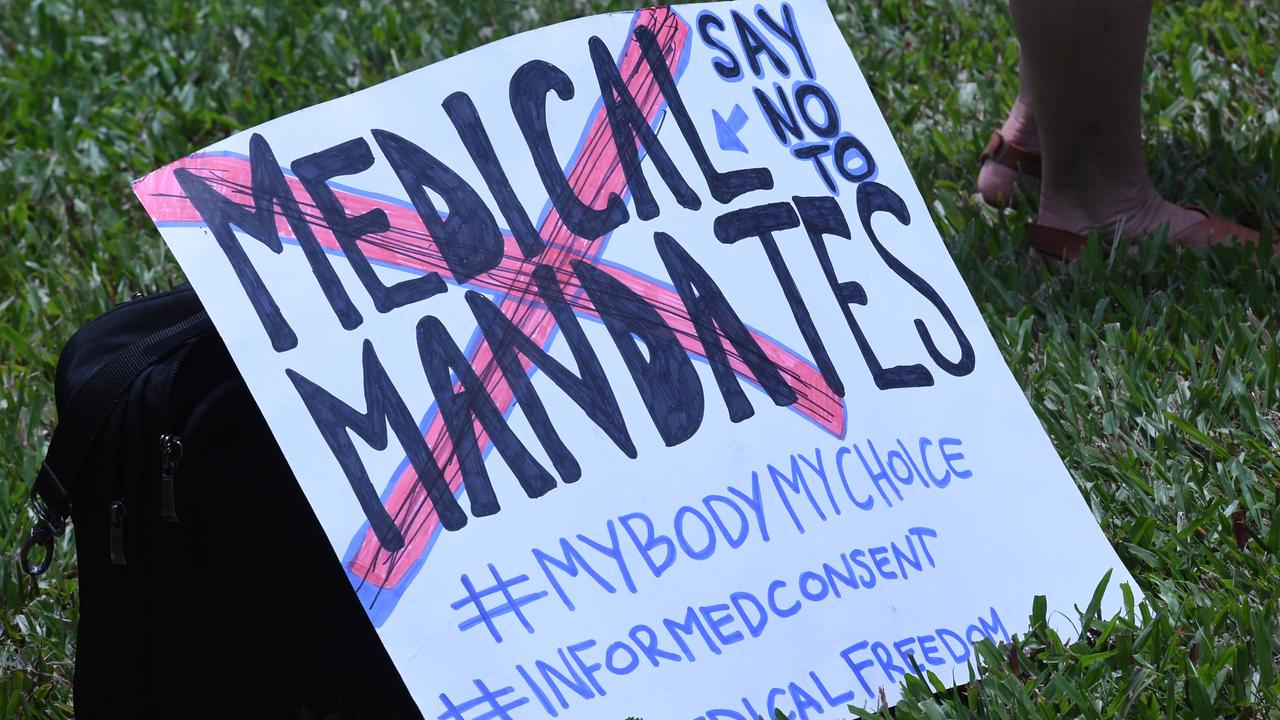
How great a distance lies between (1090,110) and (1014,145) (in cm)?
35

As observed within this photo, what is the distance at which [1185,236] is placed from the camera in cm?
238

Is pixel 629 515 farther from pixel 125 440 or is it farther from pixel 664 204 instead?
pixel 125 440

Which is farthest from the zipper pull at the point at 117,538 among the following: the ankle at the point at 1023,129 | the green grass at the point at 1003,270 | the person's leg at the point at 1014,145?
the ankle at the point at 1023,129

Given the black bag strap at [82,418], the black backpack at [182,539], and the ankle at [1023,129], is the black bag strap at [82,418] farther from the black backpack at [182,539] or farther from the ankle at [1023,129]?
the ankle at [1023,129]

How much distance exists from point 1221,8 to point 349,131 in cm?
247

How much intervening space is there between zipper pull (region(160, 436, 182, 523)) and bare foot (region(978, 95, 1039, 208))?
1.66 m

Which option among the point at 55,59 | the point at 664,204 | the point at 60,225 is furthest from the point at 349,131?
the point at 55,59

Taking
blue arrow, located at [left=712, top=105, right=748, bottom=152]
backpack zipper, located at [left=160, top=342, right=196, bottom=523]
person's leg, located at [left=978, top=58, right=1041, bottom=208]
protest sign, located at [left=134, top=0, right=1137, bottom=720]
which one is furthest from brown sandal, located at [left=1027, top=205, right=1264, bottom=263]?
backpack zipper, located at [left=160, top=342, right=196, bottom=523]

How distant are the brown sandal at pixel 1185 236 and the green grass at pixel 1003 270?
0.16ft

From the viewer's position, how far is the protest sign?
140cm

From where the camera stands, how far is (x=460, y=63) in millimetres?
1543

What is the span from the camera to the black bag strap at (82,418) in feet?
4.63

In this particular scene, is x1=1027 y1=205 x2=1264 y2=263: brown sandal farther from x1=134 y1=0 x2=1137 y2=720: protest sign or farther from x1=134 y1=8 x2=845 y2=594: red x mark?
x1=134 y1=8 x2=845 y2=594: red x mark

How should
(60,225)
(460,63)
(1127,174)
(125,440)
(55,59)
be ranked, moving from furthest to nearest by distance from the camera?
(55,59), (60,225), (1127,174), (460,63), (125,440)
